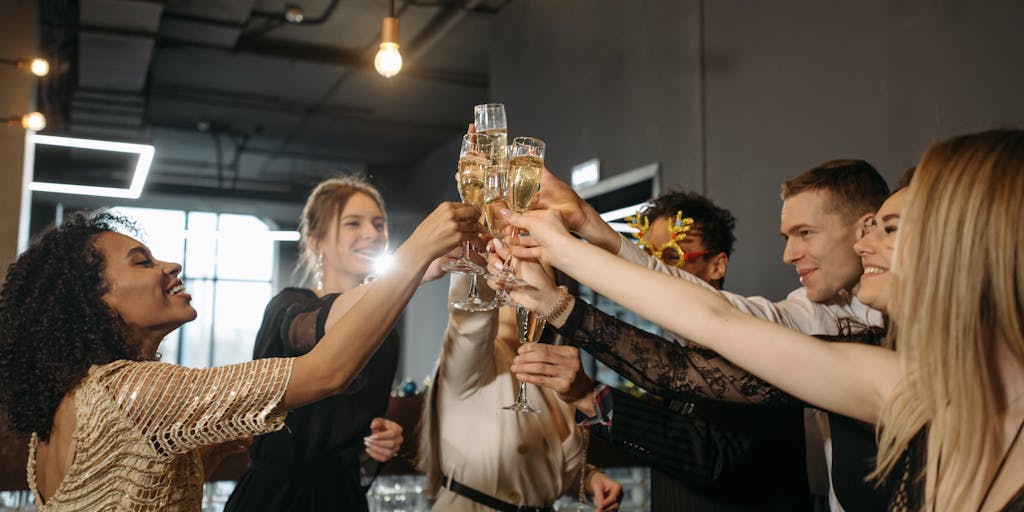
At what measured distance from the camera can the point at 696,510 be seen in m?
1.87

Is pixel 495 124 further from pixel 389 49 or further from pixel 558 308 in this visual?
pixel 389 49

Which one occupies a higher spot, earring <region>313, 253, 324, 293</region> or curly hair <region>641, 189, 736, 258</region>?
curly hair <region>641, 189, 736, 258</region>

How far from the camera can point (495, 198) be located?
64.3 inches

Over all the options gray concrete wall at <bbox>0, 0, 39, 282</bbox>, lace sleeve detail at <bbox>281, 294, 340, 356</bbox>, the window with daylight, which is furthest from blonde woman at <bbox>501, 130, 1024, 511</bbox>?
the window with daylight

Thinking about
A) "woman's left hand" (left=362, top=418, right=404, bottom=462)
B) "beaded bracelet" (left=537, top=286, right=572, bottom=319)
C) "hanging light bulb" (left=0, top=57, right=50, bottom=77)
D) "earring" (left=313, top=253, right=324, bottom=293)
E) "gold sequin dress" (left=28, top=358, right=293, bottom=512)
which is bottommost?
"woman's left hand" (left=362, top=418, right=404, bottom=462)

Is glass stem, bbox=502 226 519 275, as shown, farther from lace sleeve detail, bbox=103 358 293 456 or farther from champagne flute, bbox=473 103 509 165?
lace sleeve detail, bbox=103 358 293 456

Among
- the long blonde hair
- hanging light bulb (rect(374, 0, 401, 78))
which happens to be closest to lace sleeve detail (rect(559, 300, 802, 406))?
the long blonde hair

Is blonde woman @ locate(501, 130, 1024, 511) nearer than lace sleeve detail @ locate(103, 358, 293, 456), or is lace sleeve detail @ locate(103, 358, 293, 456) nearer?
blonde woman @ locate(501, 130, 1024, 511)

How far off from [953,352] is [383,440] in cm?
156

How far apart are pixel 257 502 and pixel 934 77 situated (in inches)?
103

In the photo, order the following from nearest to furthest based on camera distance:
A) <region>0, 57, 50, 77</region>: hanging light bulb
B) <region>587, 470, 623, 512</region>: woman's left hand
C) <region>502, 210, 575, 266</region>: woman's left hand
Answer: <region>502, 210, 575, 266</region>: woman's left hand
<region>587, 470, 623, 512</region>: woman's left hand
<region>0, 57, 50, 77</region>: hanging light bulb

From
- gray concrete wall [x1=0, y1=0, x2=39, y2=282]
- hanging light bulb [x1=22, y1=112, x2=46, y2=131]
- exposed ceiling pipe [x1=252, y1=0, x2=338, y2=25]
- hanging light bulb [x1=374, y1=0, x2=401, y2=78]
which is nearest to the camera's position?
hanging light bulb [x1=374, y1=0, x2=401, y2=78]

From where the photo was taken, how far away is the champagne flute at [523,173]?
156 centimetres

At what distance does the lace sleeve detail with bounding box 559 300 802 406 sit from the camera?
1597 millimetres
